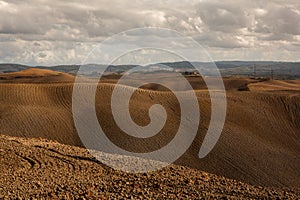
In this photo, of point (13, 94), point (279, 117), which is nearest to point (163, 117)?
point (279, 117)

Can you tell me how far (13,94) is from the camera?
33250 mm

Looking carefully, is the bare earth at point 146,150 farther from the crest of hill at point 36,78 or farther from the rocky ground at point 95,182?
the crest of hill at point 36,78

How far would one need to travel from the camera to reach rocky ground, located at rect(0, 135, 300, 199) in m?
9.83

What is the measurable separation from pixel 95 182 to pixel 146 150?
10.6 metres

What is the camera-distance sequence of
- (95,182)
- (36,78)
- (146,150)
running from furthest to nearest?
(36,78) < (146,150) < (95,182)

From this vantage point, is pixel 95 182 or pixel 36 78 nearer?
pixel 95 182

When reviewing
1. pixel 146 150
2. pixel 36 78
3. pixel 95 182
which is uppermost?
pixel 36 78

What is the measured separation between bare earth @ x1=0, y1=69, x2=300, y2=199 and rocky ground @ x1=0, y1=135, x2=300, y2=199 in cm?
3

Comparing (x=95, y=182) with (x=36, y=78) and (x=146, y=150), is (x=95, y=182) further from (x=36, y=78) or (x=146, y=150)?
(x=36, y=78)

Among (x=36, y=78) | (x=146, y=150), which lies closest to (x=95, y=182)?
(x=146, y=150)

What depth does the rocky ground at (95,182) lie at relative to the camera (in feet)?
32.2

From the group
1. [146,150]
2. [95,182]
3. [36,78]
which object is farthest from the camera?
[36,78]

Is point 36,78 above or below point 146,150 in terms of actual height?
above

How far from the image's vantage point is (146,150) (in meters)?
21.4
